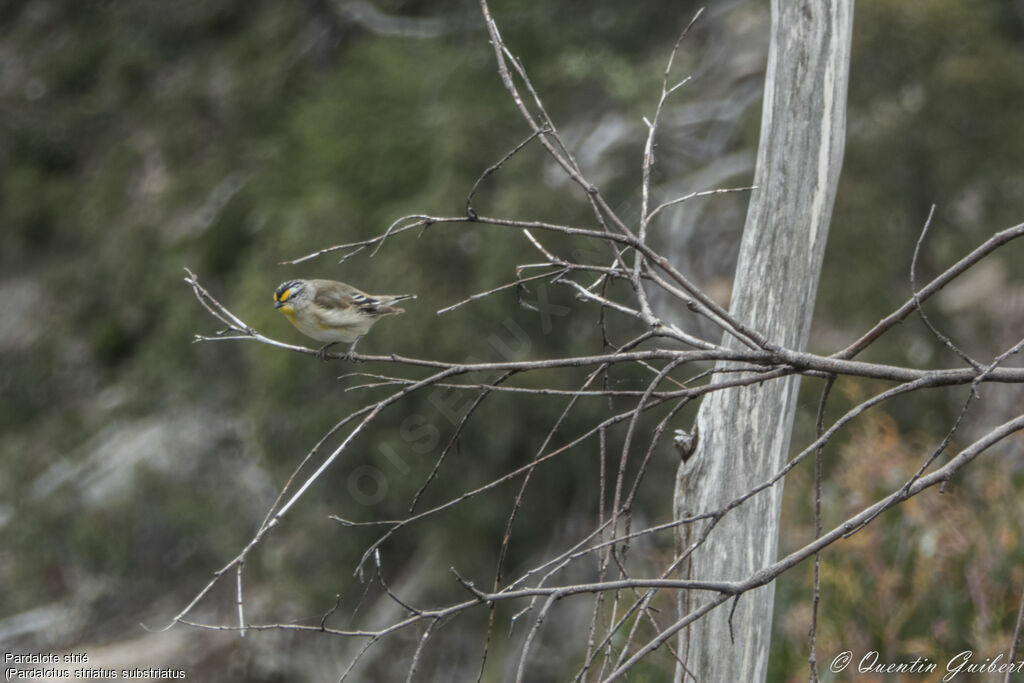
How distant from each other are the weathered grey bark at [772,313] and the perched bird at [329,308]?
6.01 feet

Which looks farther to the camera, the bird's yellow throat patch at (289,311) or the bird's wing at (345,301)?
the bird's wing at (345,301)

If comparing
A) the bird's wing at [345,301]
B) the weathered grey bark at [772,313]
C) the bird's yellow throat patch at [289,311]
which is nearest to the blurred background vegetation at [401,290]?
the bird's wing at [345,301]

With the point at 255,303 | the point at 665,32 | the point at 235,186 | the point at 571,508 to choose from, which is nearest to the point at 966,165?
the point at 665,32

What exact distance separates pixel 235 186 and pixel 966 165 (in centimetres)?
661

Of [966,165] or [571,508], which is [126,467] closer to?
[571,508]

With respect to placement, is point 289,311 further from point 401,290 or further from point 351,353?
point 401,290

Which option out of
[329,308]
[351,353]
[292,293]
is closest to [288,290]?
[292,293]

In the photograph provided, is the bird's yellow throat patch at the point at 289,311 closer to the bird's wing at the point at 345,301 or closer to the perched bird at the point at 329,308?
the perched bird at the point at 329,308

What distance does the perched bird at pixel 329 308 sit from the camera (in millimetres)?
4641

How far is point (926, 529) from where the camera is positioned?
5.98 metres

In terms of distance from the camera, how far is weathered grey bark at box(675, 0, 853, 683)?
3.31 meters

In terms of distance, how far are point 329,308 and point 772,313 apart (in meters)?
2.16

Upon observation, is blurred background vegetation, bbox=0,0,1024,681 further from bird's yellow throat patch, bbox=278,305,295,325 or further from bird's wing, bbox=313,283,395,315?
bird's yellow throat patch, bbox=278,305,295,325

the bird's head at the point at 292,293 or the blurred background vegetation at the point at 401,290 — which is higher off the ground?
the bird's head at the point at 292,293
